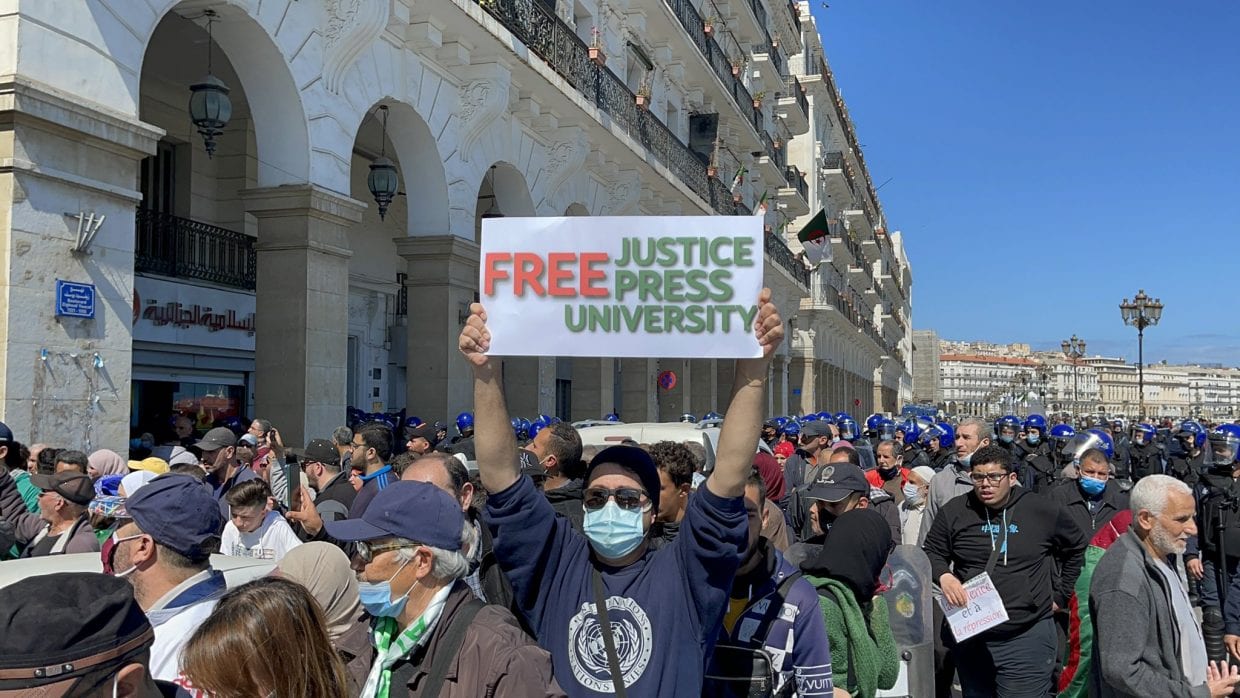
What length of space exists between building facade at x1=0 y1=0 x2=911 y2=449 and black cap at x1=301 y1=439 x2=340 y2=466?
1.81m

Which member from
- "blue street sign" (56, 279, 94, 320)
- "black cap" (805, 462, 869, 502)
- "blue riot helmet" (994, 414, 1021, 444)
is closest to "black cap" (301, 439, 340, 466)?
"blue street sign" (56, 279, 94, 320)

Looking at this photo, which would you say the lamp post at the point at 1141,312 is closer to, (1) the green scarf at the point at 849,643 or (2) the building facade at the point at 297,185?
(2) the building facade at the point at 297,185

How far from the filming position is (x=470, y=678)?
2.35 metres

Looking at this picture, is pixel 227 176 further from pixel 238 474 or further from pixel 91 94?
pixel 238 474

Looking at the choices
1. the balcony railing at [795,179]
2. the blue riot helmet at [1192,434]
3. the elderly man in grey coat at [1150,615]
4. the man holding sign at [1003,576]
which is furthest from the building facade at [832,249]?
the elderly man in grey coat at [1150,615]

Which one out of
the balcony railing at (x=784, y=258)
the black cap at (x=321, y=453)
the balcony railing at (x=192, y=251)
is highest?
the balcony railing at (x=784, y=258)

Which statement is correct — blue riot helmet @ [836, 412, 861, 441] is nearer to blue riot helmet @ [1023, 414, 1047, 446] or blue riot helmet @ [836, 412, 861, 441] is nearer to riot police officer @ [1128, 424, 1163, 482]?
blue riot helmet @ [1023, 414, 1047, 446]

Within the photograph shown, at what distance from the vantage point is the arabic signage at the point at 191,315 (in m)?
12.3

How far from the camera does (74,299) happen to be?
24.2 ft

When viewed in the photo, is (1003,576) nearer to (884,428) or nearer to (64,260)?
(64,260)

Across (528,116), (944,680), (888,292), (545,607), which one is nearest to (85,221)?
(545,607)

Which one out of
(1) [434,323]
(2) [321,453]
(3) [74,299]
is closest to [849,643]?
(2) [321,453]

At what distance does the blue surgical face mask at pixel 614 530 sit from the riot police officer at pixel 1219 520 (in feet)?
16.1

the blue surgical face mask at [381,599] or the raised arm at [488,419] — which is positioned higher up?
the raised arm at [488,419]
